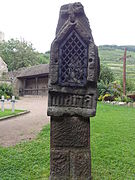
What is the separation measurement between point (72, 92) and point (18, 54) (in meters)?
36.7

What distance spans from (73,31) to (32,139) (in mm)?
3737

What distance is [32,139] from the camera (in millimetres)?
5453

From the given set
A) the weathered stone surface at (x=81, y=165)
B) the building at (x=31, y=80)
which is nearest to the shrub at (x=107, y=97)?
the building at (x=31, y=80)

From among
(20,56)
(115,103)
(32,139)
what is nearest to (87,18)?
(32,139)

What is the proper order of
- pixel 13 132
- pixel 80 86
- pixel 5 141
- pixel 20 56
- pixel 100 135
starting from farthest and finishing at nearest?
pixel 20 56 → pixel 13 132 → pixel 100 135 → pixel 5 141 → pixel 80 86

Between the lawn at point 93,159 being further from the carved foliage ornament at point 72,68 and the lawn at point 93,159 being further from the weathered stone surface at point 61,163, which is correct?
the carved foliage ornament at point 72,68

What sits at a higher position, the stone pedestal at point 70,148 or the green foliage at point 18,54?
the green foliage at point 18,54

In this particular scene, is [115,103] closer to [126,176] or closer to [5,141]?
[5,141]

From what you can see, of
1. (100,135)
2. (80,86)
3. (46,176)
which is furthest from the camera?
(100,135)

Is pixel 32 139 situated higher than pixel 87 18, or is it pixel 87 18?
pixel 87 18

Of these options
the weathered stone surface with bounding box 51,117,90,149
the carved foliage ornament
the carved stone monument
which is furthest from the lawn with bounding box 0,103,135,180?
the carved foliage ornament

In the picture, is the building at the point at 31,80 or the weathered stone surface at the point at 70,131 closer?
the weathered stone surface at the point at 70,131

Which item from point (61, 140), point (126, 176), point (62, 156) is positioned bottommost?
point (126, 176)

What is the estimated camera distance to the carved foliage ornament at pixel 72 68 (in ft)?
8.55
